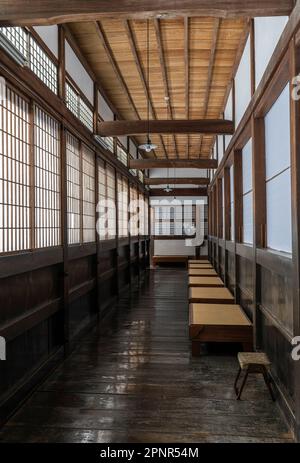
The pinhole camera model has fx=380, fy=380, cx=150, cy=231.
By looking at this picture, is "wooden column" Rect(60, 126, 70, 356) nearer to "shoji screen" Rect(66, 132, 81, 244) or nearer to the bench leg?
"shoji screen" Rect(66, 132, 81, 244)

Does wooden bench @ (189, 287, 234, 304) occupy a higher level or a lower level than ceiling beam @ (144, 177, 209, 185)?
lower

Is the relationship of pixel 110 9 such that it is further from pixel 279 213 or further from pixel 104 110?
pixel 104 110

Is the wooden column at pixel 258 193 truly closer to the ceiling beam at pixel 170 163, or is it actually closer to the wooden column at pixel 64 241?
the wooden column at pixel 64 241

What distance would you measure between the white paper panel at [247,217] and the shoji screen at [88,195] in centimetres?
283

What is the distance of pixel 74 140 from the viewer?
6.21 m

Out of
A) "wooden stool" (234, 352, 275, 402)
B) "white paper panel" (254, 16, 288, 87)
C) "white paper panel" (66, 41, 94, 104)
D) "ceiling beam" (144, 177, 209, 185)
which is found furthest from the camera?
"ceiling beam" (144, 177, 209, 185)

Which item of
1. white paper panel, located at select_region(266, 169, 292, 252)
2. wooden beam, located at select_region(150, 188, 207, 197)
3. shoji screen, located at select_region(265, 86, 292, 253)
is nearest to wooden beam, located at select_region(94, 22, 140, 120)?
shoji screen, located at select_region(265, 86, 292, 253)

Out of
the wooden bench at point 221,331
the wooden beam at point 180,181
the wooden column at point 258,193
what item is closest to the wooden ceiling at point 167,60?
the wooden column at point 258,193

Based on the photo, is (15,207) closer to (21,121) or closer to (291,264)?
(21,121)

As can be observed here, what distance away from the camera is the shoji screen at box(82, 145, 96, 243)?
6.88m

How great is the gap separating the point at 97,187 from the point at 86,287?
2094 millimetres

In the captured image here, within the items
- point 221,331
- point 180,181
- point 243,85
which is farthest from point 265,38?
point 180,181

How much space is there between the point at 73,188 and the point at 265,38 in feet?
11.6
